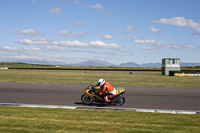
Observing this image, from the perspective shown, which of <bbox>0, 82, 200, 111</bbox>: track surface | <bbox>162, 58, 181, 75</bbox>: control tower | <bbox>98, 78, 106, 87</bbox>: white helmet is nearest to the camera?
<bbox>98, 78, 106, 87</bbox>: white helmet

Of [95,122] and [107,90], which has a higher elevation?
[107,90]

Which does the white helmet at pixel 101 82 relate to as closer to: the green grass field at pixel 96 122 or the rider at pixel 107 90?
the rider at pixel 107 90

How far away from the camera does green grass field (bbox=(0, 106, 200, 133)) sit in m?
7.49

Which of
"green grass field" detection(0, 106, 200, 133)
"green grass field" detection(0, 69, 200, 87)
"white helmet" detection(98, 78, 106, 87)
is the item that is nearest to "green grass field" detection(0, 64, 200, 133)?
"green grass field" detection(0, 106, 200, 133)

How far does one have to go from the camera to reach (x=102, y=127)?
7.74 metres

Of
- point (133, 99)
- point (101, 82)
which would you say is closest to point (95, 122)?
point (101, 82)

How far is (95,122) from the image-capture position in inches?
332

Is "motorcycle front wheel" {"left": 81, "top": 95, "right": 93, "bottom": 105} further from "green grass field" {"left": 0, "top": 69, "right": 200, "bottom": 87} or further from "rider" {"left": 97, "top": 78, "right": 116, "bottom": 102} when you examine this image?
"green grass field" {"left": 0, "top": 69, "right": 200, "bottom": 87}

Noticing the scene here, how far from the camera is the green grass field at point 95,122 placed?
749 centimetres

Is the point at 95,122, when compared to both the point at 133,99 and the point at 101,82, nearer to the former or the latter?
the point at 101,82

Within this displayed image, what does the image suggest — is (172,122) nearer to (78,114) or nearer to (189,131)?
(189,131)

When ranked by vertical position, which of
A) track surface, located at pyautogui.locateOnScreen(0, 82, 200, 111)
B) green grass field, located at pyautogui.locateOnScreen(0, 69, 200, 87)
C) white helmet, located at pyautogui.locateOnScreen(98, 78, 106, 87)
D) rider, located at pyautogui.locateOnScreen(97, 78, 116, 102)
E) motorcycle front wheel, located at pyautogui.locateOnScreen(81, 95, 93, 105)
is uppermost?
white helmet, located at pyautogui.locateOnScreen(98, 78, 106, 87)

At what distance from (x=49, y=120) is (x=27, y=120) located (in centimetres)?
78

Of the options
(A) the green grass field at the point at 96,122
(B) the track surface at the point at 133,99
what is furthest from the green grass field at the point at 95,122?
(B) the track surface at the point at 133,99
